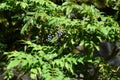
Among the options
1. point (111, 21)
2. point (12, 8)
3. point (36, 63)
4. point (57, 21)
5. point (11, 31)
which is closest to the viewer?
point (36, 63)

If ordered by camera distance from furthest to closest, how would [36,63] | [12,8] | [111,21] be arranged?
[12,8] → [111,21] → [36,63]

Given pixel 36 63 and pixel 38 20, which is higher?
pixel 38 20

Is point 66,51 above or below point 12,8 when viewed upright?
below

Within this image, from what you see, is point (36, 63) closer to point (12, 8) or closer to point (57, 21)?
point (57, 21)

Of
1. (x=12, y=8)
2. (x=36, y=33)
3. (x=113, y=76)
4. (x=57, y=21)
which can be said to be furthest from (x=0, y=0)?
(x=113, y=76)

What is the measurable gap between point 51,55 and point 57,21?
466mm

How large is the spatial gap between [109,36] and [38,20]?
1.08 m

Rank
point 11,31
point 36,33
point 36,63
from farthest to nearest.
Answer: point 11,31 → point 36,33 → point 36,63

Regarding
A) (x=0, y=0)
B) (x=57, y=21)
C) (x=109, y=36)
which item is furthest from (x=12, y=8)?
(x=109, y=36)

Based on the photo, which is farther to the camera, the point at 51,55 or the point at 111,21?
the point at 111,21

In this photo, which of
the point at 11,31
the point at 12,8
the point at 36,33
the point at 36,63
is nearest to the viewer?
the point at 36,63

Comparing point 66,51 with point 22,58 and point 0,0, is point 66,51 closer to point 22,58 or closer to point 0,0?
point 22,58

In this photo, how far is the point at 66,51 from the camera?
379 centimetres

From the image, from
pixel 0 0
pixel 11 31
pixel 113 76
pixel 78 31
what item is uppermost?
pixel 0 0
